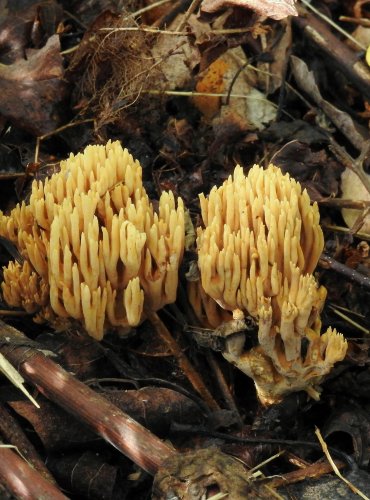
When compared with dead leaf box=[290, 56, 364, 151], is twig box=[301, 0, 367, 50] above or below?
above

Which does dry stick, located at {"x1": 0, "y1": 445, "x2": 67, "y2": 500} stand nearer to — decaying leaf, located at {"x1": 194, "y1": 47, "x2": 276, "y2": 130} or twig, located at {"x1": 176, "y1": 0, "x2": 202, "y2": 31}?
decaying leaf, located at {"x1": 194, "y1": 47, "x2": 276, "y2": 130}

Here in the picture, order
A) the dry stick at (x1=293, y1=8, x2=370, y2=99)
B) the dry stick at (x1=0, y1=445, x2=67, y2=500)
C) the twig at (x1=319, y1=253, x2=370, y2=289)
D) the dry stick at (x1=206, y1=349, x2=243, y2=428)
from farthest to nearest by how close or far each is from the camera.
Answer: the dry stick at (x1=293, y1=8, x2=370, y2=99)
the twig at (x1=319, y1=253, x2=370, y2=289)
the dry stick at (x1=206, y1=349, x2=243, y2=428)
the dry stick at (x1=0, y1=445, x2=67, y2=500)

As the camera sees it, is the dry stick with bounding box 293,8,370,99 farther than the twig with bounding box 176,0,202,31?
Yes

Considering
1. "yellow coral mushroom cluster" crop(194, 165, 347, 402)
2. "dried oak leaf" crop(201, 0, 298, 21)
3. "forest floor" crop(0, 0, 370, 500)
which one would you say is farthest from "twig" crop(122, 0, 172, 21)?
"yellow coral mushroom cluster" crop(194, 165, 347, 402)

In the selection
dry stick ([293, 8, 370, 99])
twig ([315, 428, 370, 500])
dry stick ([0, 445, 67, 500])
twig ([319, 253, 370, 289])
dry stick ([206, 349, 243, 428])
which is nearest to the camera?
dry stick ([0, 445, 67, 500])

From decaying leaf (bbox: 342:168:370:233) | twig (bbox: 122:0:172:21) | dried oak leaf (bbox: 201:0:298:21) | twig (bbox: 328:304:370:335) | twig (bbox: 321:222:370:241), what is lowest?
twig (bbox: 328:304:370:335)

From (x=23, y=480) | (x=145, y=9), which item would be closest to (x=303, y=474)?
(x=23, y=480)

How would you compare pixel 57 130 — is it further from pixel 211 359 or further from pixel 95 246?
pixel 211 359
